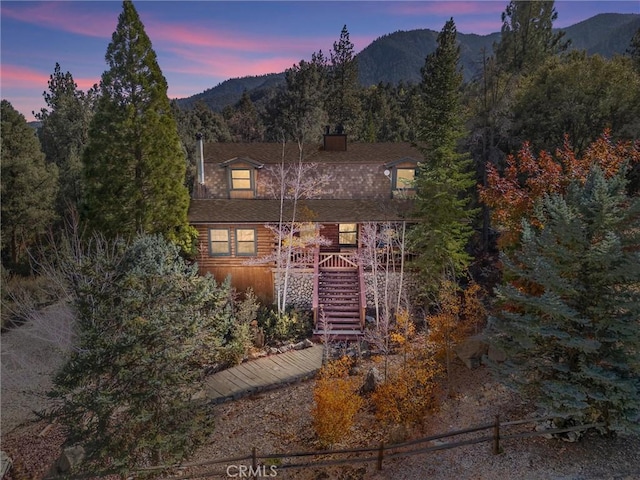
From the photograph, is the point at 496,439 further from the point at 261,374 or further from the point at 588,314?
the point at 261,374

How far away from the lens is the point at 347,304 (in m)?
21.0

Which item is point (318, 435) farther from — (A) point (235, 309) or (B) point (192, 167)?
(B) point (192, 167)

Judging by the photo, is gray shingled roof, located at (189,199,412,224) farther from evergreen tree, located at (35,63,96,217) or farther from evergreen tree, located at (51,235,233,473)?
evergreen tree, located at (35,63,96,217)

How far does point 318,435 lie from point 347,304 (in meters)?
9.39

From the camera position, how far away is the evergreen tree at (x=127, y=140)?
17656mm

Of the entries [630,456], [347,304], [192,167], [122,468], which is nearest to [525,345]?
[630,456]

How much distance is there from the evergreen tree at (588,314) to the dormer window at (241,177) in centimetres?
1712

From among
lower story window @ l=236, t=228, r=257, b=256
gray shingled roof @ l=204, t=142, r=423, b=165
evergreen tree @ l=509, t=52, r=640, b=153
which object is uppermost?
evergreen tree @ l=509, t=52, r=640, b=153

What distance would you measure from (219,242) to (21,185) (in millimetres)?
17350

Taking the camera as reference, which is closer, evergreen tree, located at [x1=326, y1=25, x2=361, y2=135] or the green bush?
the green bush

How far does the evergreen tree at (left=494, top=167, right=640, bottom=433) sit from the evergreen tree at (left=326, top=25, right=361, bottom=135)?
40.5m

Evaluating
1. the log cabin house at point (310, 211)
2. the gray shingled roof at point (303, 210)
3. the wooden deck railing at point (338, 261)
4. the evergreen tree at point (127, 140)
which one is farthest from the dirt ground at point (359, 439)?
the gray shingled roof at point (303, 210)

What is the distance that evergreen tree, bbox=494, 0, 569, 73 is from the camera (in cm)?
4250

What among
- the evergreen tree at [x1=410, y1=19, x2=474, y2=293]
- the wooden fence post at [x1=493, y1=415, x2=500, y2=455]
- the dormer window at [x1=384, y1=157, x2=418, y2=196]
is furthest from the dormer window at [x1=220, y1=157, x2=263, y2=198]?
the wooden fence post at [x1=493, y1=415, x2=500, y2=455]
